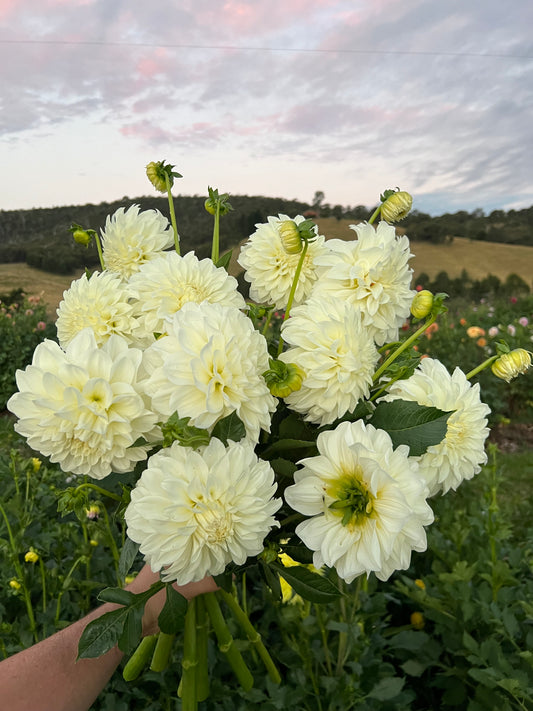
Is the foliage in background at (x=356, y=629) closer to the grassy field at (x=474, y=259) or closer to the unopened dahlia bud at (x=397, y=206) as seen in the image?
the unopened dahlia bud at (x=397, y=206)

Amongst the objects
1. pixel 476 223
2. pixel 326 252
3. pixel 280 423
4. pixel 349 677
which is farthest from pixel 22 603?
pixel 476 223

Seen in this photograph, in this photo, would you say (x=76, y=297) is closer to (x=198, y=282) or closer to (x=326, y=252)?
(x=198, y=282)

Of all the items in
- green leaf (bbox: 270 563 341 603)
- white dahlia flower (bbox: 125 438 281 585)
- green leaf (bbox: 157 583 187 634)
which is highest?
white dahlia flower (bbox: 125 438 281 585)

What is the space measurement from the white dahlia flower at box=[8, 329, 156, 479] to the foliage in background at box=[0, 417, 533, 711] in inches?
17.5

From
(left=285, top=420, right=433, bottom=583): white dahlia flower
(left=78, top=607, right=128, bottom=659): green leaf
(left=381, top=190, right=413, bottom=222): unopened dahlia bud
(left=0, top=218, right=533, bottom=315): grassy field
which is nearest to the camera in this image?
(left=285, top=420, right=433, bottom=583): white dahlia flower

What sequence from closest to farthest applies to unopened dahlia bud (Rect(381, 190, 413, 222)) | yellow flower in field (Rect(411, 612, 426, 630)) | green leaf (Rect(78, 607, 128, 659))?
green leaf (Rect(78, 607, 128, 659)) < unopened dahlia bud (Rect(381, 190, 413, 222)) < yellow flower in field (Rect(411, 612, 426, 630))

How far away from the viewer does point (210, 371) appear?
2.01ft

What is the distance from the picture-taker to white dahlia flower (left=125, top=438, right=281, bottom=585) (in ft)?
1.97

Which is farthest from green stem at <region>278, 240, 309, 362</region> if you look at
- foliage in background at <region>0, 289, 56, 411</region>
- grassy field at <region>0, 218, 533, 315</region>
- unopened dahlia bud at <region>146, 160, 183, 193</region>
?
grassy field at <region>0, 218, 533, 315</region>

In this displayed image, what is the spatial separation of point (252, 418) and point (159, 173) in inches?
18.1

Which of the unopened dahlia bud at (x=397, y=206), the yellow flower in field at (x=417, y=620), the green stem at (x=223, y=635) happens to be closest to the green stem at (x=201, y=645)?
the green stem at (x=223, y=635)

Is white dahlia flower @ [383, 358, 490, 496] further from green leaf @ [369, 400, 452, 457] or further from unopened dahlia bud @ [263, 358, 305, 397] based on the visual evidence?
unopened dahlia bud @ [263, 358, 305, 397]

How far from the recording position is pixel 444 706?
1.45 m

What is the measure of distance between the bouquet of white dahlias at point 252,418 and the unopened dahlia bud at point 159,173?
213mm
